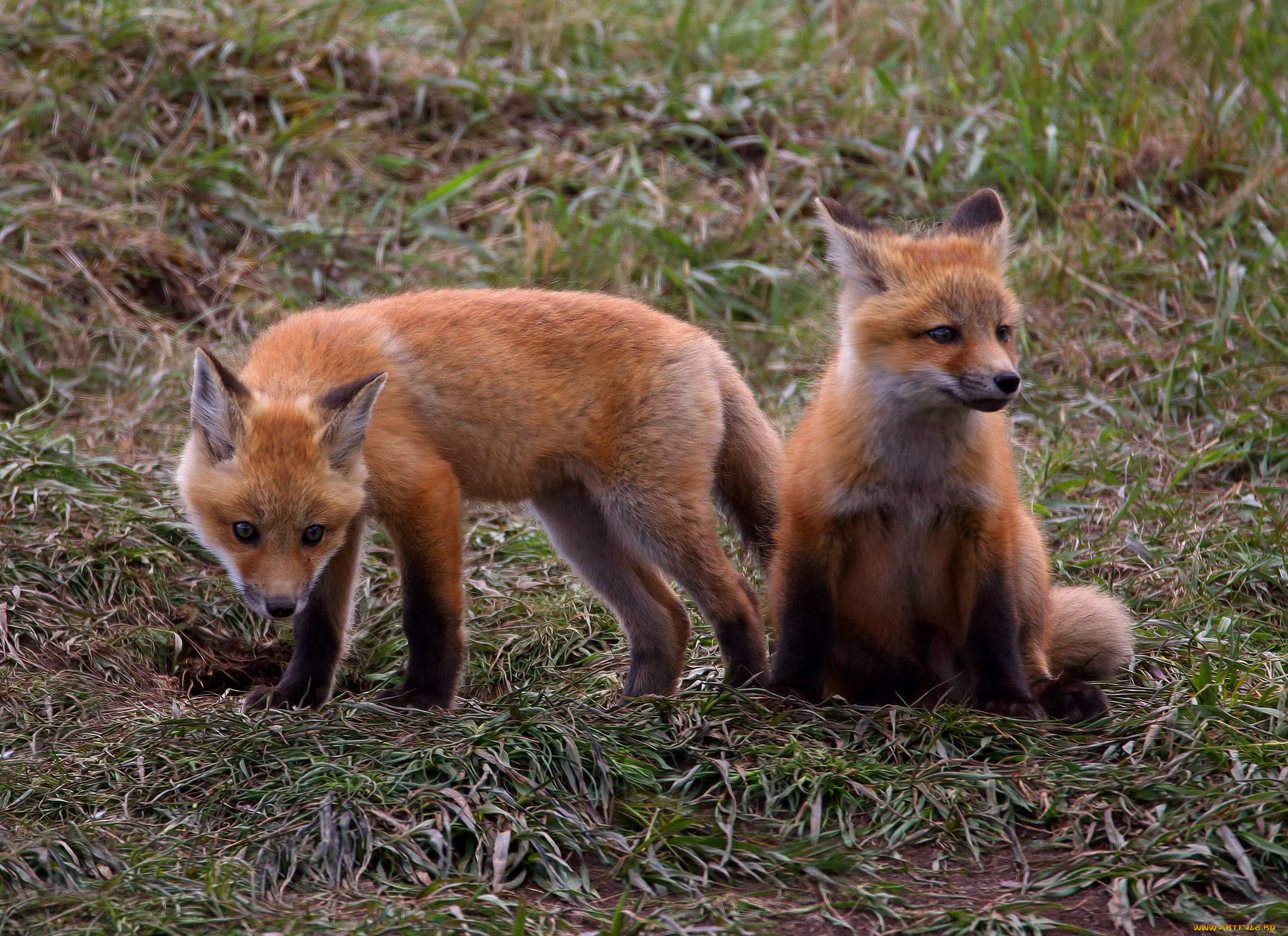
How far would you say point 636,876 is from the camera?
2.97 metres

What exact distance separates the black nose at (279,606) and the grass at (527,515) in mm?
363

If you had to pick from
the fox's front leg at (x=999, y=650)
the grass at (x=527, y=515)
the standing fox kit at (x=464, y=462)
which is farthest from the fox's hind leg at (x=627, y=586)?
the fox's front leg at (x=999, y=650)

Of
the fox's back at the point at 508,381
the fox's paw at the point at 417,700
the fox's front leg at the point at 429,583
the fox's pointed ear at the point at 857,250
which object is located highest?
the fox's pointed ear at the point at 857,250

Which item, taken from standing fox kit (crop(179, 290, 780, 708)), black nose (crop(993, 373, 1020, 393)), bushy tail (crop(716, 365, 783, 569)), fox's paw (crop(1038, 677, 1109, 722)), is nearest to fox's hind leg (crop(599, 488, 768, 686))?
standing fox kit (crop(179, 290, 780, 708))

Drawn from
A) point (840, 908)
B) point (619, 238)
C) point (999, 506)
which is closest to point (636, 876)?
point (840, 908)

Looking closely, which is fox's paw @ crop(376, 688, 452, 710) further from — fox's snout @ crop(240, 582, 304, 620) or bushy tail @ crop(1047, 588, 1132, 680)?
bushy tail @ crop(1047, 588, 1132, 680)

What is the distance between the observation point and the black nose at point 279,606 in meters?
3.61

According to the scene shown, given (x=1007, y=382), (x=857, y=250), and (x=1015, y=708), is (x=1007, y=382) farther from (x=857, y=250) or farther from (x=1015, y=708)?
(x=1015, y=708)

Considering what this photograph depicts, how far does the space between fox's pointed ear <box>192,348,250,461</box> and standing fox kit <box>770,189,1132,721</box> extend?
1.75 meters

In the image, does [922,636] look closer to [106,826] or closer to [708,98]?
[106,826]

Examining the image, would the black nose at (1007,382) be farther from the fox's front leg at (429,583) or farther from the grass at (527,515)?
the fox's front leg at (429,583)

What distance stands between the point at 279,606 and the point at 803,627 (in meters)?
1.59

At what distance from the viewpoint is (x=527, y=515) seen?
19.1 ft

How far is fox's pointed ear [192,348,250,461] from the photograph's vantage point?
3.72 meters
